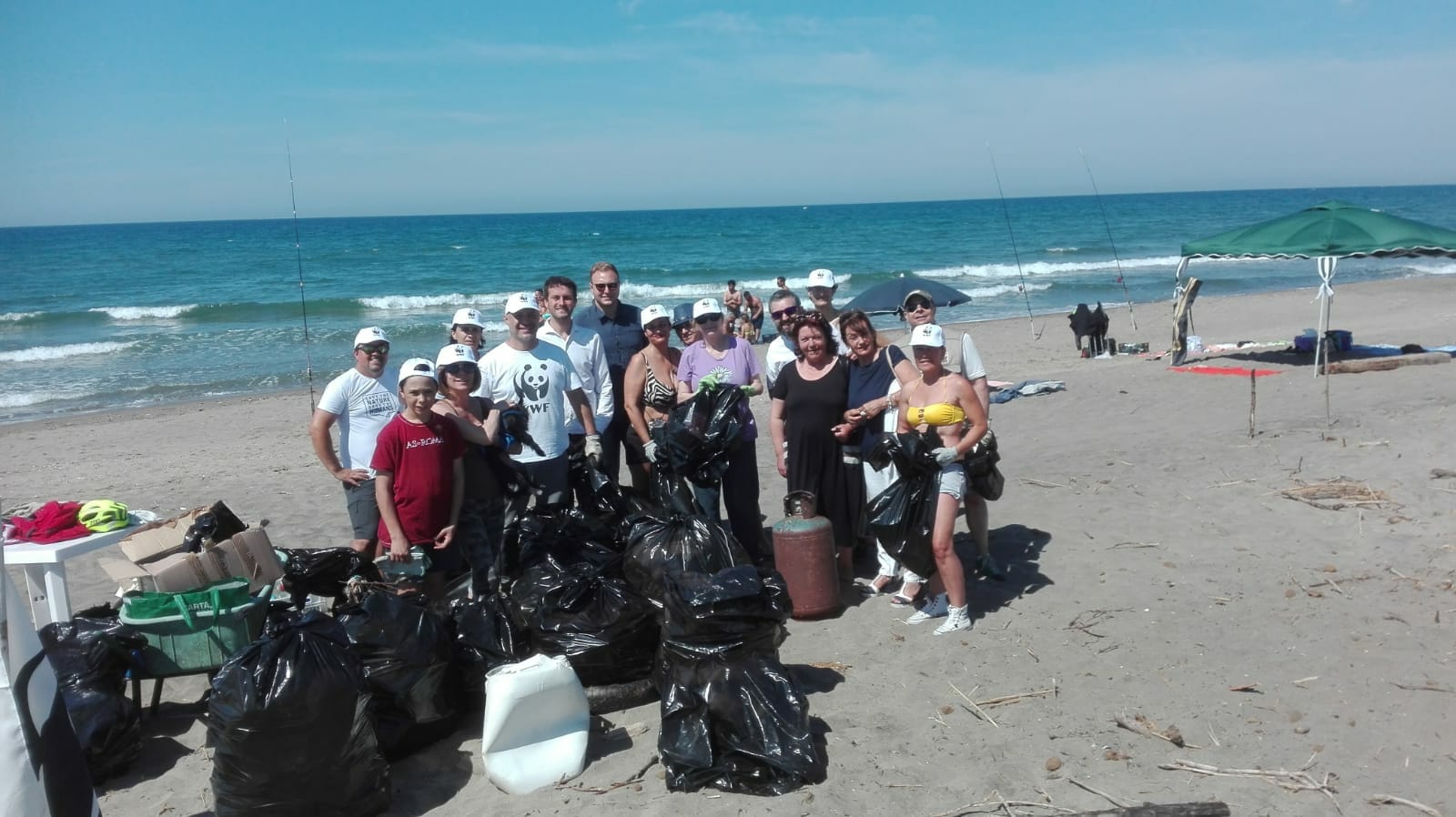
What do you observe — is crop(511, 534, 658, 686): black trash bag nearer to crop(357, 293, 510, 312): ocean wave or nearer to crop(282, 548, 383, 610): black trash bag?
crop(282, 548, 383, 610): black trash bag

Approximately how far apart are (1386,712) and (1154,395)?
25.2 feet

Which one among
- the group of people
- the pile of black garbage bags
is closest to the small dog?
the group of people

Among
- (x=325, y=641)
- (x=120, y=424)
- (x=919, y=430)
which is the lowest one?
(x=120, y=424)

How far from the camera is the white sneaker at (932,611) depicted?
5449 mm

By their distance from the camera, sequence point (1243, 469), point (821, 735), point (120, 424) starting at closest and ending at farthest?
point (821, 735) → point (1243, 469) → point (120, 424)

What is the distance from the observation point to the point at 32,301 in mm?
32625

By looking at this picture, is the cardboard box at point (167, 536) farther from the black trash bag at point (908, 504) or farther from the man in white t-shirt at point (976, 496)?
the man in white t-shirt at point (976, 496)

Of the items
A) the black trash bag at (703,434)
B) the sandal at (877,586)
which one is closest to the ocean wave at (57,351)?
the black trash bag at (703,434)

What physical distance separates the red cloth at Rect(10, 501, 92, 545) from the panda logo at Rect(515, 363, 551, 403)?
2.01 m

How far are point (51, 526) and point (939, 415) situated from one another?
4.03m

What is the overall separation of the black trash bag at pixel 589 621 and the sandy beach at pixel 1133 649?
0.22 m

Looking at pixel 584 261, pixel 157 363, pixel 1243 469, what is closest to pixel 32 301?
pixel 157 363

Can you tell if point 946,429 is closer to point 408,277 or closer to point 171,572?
point 171,572

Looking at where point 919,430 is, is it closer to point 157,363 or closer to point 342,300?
point 157,363
